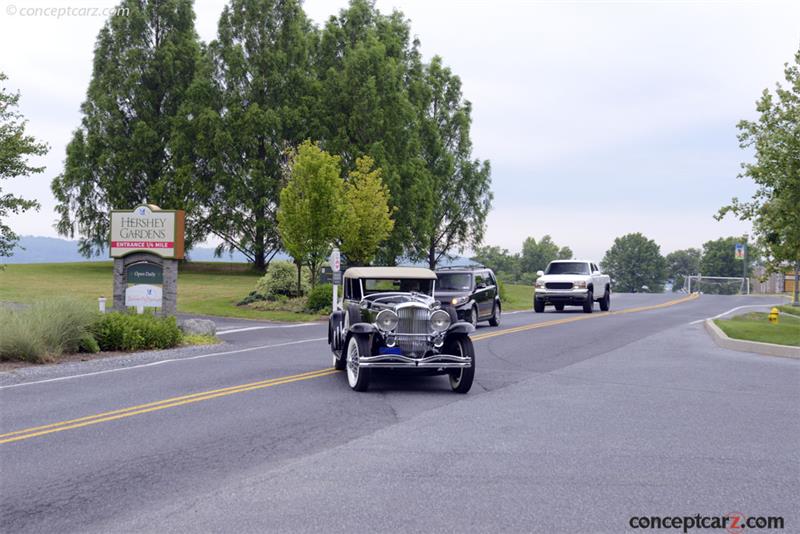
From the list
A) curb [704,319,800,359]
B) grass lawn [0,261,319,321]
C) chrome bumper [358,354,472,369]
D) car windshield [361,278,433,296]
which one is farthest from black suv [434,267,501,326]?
chrome bumper [358,354,472,369]

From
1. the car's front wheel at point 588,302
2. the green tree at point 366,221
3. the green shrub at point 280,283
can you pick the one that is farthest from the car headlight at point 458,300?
the green tree at point 366,221

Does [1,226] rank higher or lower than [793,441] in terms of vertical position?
higher

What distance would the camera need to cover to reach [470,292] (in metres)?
22.5

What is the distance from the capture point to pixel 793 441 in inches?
313

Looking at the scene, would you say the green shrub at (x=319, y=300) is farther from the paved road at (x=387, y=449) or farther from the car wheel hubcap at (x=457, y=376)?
the car wheel hubcap at (x=457, y=376)

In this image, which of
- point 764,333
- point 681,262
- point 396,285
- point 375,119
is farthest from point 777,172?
point 681,262

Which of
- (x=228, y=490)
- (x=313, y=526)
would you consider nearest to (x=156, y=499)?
(x=228, y=490)

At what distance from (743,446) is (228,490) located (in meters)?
5.07

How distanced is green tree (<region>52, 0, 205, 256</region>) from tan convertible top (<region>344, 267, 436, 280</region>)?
3957cm

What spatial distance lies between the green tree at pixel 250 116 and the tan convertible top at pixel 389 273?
37001 mm

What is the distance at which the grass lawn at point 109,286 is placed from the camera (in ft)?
97.6

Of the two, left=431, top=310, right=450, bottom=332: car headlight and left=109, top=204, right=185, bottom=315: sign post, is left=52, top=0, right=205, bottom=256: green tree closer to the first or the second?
left=109, top=204, right=185, bottom=315: sign post

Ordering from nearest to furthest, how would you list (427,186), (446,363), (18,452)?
(18,452)
(446,363)
(427,186)

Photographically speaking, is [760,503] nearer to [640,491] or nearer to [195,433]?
[640,491]
